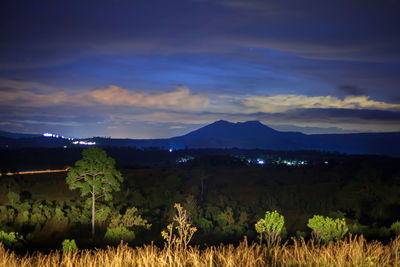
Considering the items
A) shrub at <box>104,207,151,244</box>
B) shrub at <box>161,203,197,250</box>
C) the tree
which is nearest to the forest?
shrub at <box>104,207,151,244</box>

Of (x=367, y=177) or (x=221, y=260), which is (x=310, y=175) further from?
(x=221, y=260)

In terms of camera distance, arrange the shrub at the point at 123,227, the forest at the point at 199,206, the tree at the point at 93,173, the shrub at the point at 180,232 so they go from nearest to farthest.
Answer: the shrub at the point at 180,232, the shrub at the point at 123,227, the forest at the point at 199,206, the tree at the point at 93,173

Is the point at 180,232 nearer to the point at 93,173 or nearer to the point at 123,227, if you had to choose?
the point at 123,227

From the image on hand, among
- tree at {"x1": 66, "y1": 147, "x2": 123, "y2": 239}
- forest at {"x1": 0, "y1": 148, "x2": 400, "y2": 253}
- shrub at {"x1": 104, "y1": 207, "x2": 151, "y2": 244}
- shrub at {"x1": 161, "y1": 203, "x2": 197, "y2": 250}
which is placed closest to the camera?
shrub at {"x1": 161, "y1": 203, "x2": 197, "y2": 250}

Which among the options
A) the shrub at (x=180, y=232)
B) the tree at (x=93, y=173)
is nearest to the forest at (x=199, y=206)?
the tree at (x=93, y=173)

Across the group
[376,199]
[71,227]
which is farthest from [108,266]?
[376,199]

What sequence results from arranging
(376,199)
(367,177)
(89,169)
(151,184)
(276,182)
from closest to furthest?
1. (89,169)
2. (376,199)
3. (367,177)
4. (151,184)
5. (276,182)

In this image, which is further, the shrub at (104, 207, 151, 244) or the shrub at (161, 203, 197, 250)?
the shrub at (104, 207, 151, 244)

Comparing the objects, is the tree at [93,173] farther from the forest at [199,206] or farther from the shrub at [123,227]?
the forest at [199,206]

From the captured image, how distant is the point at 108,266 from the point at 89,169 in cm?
2093

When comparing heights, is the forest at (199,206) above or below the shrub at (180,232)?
below

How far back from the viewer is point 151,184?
183 ft

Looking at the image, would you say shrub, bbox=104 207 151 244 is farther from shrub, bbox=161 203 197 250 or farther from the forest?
shrub, bbox=161 203 197 250

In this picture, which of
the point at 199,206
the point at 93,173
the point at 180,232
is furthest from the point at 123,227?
the point at 180,232
